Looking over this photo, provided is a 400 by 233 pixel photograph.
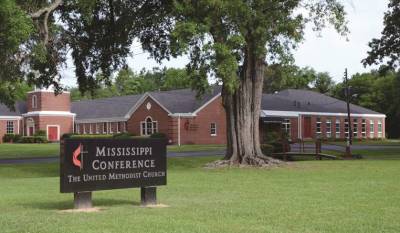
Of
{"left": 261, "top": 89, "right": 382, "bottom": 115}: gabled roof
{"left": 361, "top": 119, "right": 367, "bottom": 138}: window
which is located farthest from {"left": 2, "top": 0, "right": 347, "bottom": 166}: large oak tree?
{"left": 361, "top": 119, "right": 367, "bottom": 138}: window

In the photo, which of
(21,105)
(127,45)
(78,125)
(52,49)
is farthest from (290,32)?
(21,105)

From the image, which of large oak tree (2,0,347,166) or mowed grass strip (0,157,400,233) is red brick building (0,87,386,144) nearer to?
large oak tree (2,0,347,166)

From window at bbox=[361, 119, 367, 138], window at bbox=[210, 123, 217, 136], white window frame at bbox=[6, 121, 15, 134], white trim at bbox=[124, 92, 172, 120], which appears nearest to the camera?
white trim at bbox=[124, 92, 172, 120]

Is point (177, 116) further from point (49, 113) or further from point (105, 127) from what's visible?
point (49, 113)

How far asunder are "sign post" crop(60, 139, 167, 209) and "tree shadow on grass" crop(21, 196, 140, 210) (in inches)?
28.5

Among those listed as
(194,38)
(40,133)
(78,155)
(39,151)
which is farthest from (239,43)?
(40,133)

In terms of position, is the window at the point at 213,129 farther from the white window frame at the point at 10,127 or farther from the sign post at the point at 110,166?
the sign post at the point at 110,166

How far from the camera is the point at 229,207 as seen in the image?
1176 cm

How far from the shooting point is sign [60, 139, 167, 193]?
1125 centimetres

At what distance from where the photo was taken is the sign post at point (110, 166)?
11258 millimetres

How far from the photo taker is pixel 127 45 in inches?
1110

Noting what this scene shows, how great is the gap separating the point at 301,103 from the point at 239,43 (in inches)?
1823

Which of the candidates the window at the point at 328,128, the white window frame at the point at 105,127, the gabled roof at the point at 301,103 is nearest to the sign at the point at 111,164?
the gabled roof at the point at 301,103

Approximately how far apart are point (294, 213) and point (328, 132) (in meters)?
59.6
